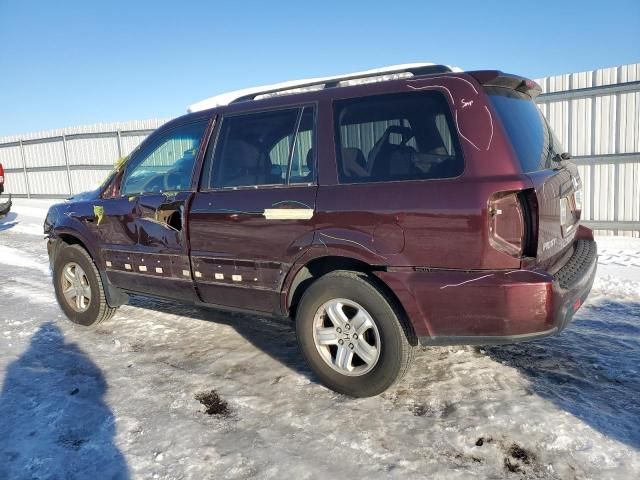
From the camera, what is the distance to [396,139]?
2.94 metres

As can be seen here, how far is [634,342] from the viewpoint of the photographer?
3738 mm

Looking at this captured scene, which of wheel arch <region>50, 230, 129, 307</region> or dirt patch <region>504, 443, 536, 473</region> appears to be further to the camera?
wheel arch <region>50, 230, 129, 307</region>

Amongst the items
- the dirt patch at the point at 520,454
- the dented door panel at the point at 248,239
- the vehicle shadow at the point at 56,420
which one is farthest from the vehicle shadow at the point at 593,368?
the vehicle shadow at the point at 56,420

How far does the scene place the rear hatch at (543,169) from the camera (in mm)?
2629

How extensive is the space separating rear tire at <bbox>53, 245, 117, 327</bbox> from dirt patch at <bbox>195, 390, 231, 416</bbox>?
1888mm

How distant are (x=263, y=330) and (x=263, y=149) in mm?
1712

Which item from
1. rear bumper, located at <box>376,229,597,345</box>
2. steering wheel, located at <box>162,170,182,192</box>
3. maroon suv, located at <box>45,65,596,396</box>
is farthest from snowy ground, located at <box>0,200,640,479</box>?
steering wheel, located at <box>162,170,182,192</box>

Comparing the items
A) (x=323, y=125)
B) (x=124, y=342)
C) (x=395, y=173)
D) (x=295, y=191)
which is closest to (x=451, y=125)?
(x=395, y=173)

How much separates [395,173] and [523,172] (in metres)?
0.68

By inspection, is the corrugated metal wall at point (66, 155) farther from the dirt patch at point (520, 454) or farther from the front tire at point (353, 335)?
the dirt patch at point (520, 454)

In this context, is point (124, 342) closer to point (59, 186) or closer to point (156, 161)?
point (156, 161)

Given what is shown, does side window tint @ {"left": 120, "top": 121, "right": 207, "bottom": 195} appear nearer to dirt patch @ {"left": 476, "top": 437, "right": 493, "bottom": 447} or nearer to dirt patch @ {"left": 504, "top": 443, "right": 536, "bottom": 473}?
dirt patch @ {"left": 476, "top": 437, "right": 493, "bottom": 447}

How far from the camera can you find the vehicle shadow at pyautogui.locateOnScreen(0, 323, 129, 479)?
98.4 inches

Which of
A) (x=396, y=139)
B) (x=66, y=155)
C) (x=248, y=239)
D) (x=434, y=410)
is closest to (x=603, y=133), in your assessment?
(x=396, y=139)
